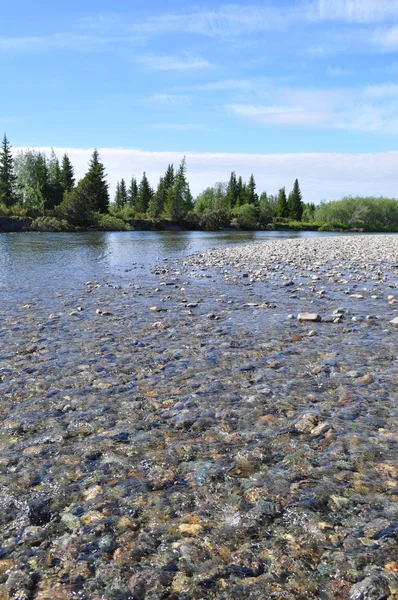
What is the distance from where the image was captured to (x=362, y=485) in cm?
387

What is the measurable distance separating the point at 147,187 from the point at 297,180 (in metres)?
57.7

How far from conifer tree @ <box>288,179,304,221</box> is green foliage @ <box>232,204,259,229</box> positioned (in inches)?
1355

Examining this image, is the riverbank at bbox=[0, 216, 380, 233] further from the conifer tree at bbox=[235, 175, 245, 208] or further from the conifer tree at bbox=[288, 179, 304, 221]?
the conifer tree at bbox=[235, 175, 245, 208]

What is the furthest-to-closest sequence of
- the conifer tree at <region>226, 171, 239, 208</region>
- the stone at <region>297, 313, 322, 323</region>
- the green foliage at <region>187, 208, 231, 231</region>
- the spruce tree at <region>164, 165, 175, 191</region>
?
the conifer tree at <region>226, 171, 239, 208</region>
the spruce tree at <region>164, 165, 175, 191</region>
the green foliage at <region>187, 208, 231, 231</region>
the stone at <region>297, 313, 322, 323</region>

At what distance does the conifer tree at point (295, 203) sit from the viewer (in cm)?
14938

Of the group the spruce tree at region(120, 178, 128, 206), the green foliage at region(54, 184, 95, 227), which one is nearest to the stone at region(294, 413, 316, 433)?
the green foliage at region(54, 184, 95, 227)

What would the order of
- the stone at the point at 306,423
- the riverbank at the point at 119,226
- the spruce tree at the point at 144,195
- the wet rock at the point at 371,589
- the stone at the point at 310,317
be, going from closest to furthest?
the wet rock at the point at 371,589, the stone at the point at 306,423, the stone at the point at 310,317, the riverbank at the point at 119,226, the spruce tree at the point at 144,195

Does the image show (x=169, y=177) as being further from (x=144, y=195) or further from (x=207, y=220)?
(x=207, y=220)

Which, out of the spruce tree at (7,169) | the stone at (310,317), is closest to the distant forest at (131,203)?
the spruce tree at (7,169)

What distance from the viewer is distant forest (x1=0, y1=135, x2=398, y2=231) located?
266 ft

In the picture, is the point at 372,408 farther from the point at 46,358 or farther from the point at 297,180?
the point at 297,180

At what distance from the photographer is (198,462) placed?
4328 millimetres

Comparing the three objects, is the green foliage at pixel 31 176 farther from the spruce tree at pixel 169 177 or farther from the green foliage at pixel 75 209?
the spruce tree at pixel 169 177

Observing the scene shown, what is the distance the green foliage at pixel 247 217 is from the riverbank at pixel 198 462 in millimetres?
104302
